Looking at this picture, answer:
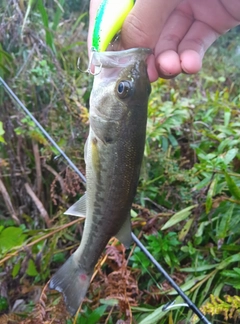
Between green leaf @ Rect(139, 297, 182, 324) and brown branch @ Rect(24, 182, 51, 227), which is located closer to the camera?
green leaf @ Rect(139, 297, 182, 324)

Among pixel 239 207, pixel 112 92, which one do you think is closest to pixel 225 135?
pixel 239 207

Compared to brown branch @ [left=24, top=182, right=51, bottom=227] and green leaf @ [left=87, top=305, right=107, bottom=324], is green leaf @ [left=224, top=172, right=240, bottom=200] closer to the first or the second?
green leaf @ [left=87, top=305, right=107, bottom=324]

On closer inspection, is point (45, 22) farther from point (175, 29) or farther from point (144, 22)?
point (144, 22)

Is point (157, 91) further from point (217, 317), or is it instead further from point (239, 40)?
point (239, 40)

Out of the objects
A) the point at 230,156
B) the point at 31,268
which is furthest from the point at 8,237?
the point at 230,156

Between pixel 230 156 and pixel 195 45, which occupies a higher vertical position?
pixel 195 45

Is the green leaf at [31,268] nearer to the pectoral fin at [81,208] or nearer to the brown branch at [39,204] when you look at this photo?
the brown branch at [39,204]

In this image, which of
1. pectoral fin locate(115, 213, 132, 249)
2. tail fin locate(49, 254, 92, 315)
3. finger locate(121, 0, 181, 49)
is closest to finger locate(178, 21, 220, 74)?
finger locate(121, 0, 181, 49)
